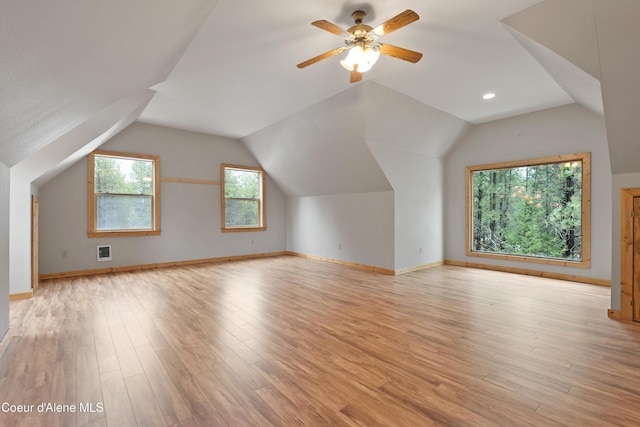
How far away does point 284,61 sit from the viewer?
350 centimetres

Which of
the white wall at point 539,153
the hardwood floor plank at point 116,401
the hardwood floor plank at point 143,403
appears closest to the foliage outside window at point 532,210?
the white wall at point 539,153

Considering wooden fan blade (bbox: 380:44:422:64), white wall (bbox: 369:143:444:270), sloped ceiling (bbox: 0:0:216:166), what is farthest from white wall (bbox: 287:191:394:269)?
sloped ceiling (bbox: 0:0:216:166)

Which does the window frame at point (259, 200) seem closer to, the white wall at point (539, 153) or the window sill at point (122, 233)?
the window sill at point (122, 233)

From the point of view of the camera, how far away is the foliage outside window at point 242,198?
7.35m

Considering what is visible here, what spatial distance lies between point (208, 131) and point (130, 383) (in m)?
5.61

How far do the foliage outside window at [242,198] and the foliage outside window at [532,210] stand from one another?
195 inches

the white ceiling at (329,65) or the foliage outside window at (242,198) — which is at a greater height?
the white ceiling at (329,65)

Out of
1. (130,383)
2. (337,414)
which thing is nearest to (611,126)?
(337,414)

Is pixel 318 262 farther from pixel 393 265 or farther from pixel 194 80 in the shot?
pixel 194 80

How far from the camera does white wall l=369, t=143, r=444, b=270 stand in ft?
18.8

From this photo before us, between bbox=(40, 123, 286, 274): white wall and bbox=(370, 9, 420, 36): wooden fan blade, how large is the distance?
5325 mm

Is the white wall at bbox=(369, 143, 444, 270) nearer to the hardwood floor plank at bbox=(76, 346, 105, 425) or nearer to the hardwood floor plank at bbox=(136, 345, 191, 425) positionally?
the hardwood floor plank at bbox=(136, 345, 191, 425)

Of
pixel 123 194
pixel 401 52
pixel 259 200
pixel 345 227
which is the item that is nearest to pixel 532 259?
pixel 345 227

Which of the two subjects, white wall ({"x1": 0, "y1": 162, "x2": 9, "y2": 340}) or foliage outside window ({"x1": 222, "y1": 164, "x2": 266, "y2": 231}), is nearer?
white wall ({"x1": 0, "y1": 162, "x2": 9, "y2": 340})
